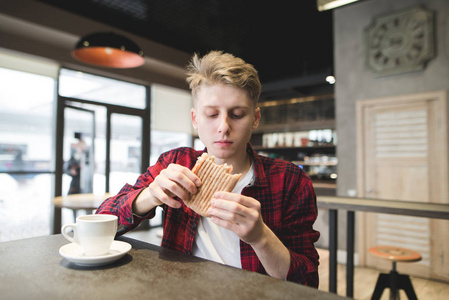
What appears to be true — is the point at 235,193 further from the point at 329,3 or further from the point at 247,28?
the point at 247,28

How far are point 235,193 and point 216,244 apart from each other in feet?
0.94

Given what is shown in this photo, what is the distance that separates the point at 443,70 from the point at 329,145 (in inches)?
84.4

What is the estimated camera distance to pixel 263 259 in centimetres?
92

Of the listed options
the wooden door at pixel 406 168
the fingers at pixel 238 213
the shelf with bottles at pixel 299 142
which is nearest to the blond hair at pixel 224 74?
the fingers at pixel 238 213

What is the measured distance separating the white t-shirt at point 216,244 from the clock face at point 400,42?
379cm

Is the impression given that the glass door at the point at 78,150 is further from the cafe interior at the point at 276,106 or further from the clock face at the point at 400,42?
the clock face at the point at 400,42

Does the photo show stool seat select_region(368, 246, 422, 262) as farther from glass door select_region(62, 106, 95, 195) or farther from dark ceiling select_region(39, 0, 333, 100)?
glass door select_region(62, 106, 95, 195)

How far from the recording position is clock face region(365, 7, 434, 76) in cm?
376

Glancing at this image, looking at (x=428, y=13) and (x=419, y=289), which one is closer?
(x=419, y=289)

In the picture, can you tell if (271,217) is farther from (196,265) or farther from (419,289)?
(419,289)

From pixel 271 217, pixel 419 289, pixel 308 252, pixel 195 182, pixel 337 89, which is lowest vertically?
pixel 419 289

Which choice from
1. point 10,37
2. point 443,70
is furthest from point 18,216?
point 443,70

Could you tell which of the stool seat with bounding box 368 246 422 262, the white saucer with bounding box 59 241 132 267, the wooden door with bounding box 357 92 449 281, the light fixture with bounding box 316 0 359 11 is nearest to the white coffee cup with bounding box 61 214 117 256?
the white saucer with bounding box 59 241 132 267

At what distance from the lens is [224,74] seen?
1.12 m
